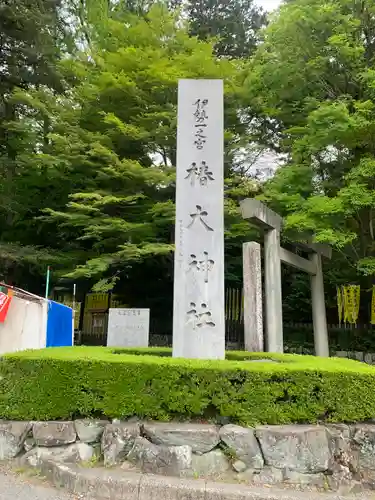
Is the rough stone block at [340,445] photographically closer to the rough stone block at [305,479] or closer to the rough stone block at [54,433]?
the rough stone block at [305,479]

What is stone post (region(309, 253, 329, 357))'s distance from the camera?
34.4 feet

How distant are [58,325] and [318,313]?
6270 mm

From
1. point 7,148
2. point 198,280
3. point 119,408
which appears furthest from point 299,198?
point 7,148

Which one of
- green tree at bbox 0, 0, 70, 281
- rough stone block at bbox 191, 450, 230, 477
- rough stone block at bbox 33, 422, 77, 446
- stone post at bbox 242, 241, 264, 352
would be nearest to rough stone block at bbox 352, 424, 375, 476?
rough stone block at bbox 191, 450, 230, 477

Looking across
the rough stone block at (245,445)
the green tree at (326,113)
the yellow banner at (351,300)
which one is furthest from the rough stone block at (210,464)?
the yellow banner at (351,300)

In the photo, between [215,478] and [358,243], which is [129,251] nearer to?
[358,243]

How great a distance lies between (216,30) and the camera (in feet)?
63.3

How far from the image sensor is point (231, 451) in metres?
3.66

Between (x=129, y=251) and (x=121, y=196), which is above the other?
(x=121, y=196)

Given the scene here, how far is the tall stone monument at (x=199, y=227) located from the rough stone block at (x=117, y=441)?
1.53 m

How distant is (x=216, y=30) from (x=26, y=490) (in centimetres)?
1990

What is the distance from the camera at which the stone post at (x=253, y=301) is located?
7.39 metres

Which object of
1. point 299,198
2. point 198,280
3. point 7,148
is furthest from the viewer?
point 7,148

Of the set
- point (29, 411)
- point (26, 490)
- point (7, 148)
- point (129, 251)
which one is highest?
point (7, 148)
